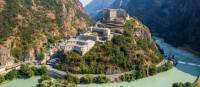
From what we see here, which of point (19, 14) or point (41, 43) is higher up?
point (19, 14)

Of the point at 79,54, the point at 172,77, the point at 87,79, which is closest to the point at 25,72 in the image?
the point at 79,54

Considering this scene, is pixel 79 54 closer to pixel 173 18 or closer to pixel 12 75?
pixel 12 75

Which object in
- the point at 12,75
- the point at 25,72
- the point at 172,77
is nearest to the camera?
the point at 12,75

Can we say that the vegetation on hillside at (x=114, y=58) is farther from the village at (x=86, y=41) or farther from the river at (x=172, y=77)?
the river at (x=172, y=77)

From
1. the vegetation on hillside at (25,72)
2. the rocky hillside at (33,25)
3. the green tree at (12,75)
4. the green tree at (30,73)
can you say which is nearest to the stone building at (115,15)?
the rocky hillside at (33,25)

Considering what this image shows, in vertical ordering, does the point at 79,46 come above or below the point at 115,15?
below

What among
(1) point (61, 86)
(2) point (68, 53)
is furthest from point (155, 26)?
(1) point (61, 86)

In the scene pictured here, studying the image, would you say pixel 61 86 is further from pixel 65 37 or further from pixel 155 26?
pixel 155 26
